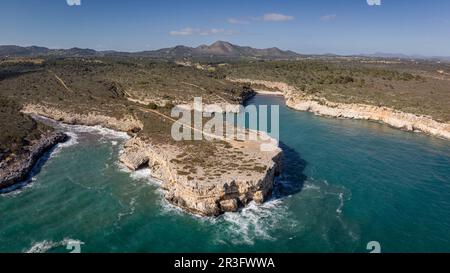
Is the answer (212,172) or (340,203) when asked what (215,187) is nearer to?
(212,172)

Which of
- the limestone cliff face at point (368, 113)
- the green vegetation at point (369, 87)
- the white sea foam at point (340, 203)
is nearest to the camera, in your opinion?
the white sea foam at point (340, 203)

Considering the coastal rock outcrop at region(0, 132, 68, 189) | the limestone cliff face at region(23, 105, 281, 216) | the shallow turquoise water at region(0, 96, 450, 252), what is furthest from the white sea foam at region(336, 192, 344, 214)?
the coastal rock outcrop at region(0, 132, 68, 189)

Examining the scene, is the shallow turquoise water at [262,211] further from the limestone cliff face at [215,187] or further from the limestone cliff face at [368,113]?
the limestone cliff face at [368,113]

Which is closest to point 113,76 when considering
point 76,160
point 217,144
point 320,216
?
point 76,160

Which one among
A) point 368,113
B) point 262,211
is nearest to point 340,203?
point 262,211

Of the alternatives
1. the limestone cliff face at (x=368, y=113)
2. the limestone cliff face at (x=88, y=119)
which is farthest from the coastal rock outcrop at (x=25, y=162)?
the limestone cliff face at (x=368, y=113)
